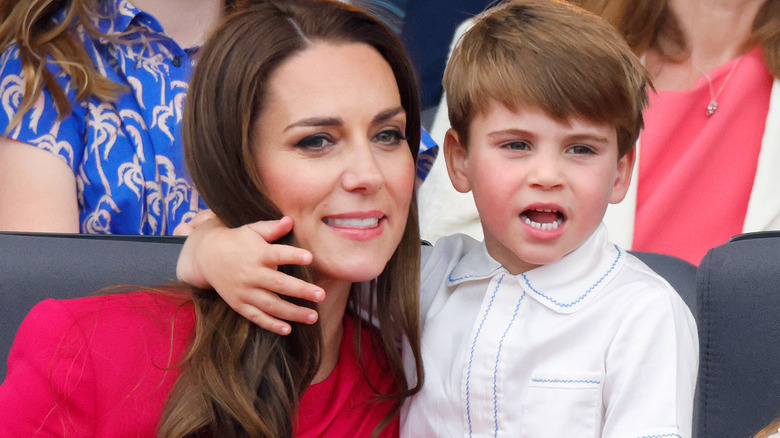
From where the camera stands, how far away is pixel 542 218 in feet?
3.89

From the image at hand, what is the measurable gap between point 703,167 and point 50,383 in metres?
1.40

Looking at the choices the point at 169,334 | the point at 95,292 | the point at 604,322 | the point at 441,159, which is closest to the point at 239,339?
the point at 169,334

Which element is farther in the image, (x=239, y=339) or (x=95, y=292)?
(x=95, y=292)

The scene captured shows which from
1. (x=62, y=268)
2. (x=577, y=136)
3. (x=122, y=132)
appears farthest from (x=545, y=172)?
(x=122, y=132)

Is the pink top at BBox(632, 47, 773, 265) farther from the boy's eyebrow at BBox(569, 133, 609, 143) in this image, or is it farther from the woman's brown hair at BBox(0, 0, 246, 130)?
the woman's brown hair at BBox(0, 0, 246, 130)

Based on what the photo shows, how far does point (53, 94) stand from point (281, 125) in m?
0.66

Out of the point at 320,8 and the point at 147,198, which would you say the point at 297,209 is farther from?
the point at 147,198

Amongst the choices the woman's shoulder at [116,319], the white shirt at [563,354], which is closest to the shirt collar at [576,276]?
the white shirt at [563,354]

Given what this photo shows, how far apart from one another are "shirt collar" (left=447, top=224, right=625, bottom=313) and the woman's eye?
1.02 ft

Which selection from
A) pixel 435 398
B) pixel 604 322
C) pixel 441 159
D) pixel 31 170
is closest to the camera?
pixel 604 322

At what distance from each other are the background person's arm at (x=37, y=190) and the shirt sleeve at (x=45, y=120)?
0.02m

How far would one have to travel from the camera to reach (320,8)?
4.19ft

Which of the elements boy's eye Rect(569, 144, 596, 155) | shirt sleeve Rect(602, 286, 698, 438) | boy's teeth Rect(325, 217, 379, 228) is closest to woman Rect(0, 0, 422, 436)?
boy's teeth Rect(325, 217, 379, 228)

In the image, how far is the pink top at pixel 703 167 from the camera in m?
1.92
